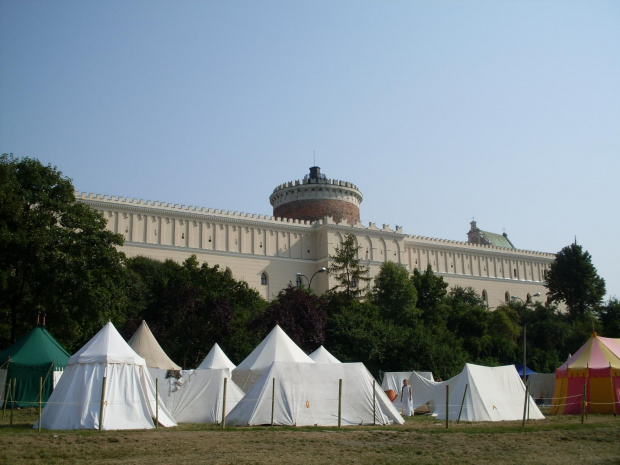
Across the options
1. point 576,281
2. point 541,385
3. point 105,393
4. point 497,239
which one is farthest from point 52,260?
point 497,239

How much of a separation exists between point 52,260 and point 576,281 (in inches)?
1729

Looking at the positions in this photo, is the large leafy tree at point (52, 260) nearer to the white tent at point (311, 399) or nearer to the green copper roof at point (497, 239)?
the white tent at point (311, 399)

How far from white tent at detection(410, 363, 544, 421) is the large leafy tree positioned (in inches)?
559

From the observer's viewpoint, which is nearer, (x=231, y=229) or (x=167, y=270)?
(x=167, y=270)

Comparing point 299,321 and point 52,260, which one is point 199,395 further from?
point 299,321

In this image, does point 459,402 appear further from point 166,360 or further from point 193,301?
point 193,301

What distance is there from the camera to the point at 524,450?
12.7 metres

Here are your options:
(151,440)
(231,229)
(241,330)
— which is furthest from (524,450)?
(231,229)

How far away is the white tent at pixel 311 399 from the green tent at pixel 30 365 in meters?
7.28

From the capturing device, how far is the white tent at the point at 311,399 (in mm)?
16875

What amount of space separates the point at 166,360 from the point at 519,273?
57.1 meters

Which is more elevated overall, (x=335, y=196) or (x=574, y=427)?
(x=335, y=196)

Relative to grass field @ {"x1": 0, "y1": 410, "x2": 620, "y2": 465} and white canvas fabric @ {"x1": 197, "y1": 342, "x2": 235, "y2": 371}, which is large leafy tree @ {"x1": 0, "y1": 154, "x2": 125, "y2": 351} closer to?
white canvas fabric @ {"x1": 197, "y1": 342, "x2": 235, "y2": 371}

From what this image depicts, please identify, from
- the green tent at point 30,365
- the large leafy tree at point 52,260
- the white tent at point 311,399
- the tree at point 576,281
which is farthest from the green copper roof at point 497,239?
the white tent at point 311,399
